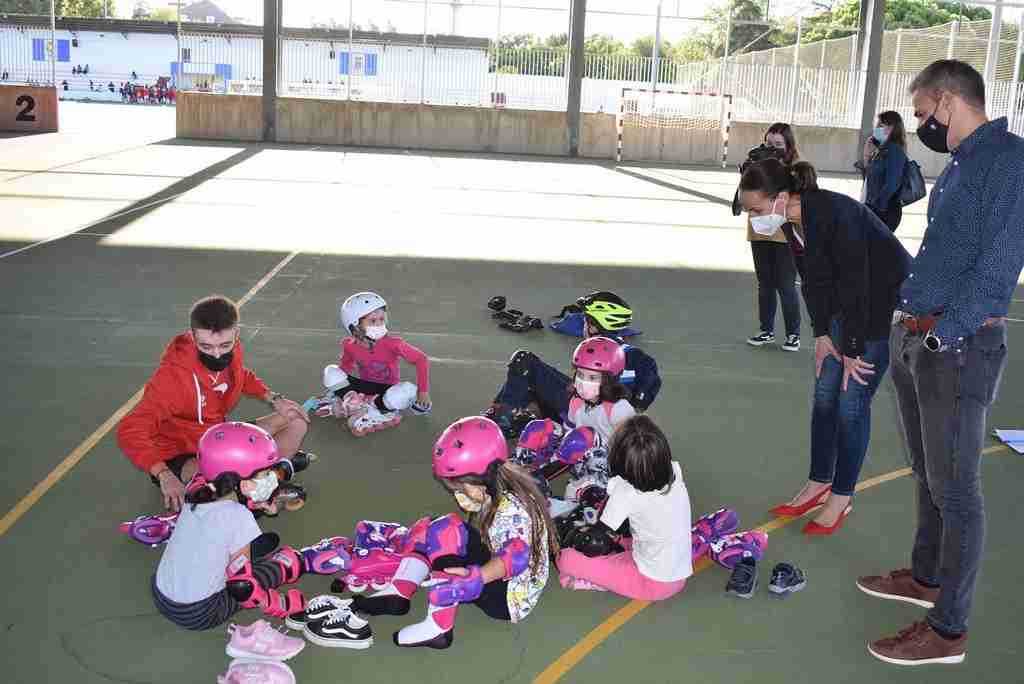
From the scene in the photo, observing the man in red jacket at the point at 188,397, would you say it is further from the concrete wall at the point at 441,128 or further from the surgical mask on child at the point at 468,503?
the concrete wall at the point at 441,128

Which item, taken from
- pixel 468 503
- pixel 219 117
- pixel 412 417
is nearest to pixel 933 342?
pixel 468 503

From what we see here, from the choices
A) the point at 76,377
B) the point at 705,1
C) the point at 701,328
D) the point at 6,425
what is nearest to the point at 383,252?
the point at 701,328

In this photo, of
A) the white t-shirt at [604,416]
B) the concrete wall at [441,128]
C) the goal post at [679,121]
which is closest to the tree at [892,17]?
the goal post at [679,121]

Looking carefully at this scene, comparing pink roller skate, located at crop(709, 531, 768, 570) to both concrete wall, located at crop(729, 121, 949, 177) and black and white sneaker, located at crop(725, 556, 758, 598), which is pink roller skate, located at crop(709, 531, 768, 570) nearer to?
black and white sneaker, located at crop(725, 556, 758, 598)

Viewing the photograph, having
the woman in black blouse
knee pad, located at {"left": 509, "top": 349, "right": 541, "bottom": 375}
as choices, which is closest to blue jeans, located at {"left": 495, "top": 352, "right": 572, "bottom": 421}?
knee pad, located at {"left": 509, "top": 349, "right": 541, "bottom": 375}

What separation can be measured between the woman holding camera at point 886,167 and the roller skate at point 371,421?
4.97 meters

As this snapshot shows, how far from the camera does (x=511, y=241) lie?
15.8 m

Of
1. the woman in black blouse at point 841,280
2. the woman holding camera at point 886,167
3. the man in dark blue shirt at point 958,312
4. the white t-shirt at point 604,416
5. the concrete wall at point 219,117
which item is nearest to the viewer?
the man in dark blue shirt at point 958,312

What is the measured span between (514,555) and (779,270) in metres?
5.88

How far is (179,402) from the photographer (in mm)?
6020

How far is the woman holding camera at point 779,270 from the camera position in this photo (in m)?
9.66

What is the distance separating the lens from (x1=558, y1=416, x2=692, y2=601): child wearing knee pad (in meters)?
4.92

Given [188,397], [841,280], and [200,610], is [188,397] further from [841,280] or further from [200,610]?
[841,280]

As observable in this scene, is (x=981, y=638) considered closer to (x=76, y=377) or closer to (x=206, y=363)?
(x=206, y=363)
